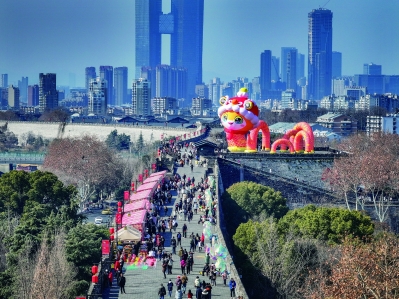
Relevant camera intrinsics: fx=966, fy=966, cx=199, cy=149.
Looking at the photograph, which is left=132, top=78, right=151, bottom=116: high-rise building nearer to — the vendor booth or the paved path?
the paved path

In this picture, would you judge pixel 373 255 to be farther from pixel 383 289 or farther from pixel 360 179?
pixel 360 179

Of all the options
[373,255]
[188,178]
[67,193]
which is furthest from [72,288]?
[188,178]

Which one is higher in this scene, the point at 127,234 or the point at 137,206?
the point at 137,206

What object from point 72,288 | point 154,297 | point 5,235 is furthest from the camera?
point 5,235

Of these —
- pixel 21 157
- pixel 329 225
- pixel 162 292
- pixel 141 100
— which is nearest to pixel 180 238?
pixel 329 225

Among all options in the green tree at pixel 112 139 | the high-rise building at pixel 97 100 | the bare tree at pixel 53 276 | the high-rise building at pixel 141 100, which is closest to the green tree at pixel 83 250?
the bare tree at pixel 53 276

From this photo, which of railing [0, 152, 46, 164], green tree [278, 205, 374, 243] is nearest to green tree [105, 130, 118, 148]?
railing [0, 152, 46, 164]

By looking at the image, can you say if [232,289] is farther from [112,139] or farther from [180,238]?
[112,139]

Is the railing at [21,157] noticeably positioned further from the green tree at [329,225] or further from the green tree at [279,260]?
A: the green tree at [279,260]
